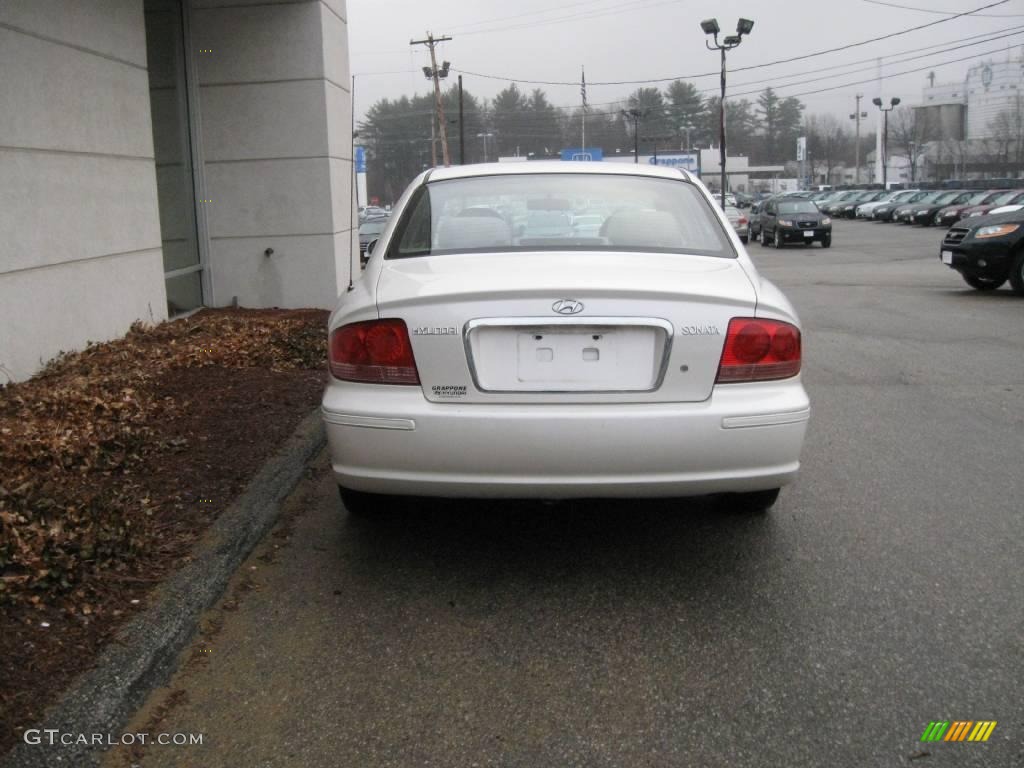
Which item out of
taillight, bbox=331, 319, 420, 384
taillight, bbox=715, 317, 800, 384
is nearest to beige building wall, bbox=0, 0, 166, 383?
taillight, bbox=331, 319, 420, 384

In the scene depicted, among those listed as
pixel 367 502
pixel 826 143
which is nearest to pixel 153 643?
pixel 367 502

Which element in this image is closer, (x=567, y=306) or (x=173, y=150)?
(x=567, y=306)

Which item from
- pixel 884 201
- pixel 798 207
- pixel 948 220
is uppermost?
pixel 884 201

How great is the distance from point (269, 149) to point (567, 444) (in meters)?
8.04

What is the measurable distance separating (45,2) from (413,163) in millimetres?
57680

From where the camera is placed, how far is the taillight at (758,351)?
142 inches

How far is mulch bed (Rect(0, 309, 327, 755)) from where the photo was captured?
3.07 metres

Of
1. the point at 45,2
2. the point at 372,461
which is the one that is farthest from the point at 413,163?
the point at 372,461

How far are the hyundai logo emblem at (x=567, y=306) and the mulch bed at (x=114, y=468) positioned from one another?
169 centimetres

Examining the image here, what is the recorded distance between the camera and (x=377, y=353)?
12.0 ft

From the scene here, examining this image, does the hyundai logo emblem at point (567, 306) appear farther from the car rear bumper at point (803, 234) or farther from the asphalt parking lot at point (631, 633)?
the car rear bumper at point (803, 234)

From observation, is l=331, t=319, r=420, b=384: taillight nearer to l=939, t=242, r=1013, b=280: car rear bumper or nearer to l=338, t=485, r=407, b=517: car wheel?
l=338, t=485, r=407, b=517: car wheel

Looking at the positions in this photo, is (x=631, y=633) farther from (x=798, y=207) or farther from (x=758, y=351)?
(x=798, y=207)

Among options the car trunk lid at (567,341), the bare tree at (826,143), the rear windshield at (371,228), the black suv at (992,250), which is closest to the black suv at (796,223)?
the rear windshield at (371,228)
